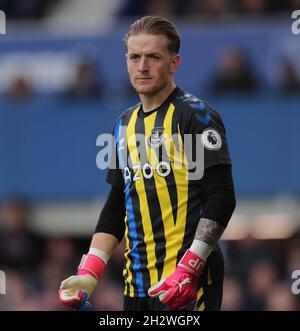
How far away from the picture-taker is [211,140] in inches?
255

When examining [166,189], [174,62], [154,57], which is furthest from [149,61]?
[166,189]

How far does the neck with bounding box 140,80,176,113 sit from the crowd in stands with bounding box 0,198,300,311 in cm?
522

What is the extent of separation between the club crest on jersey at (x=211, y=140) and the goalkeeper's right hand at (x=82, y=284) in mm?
1028

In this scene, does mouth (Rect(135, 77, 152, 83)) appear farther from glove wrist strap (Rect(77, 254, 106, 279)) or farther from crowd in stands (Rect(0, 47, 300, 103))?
crowd in stands (Rect(0, 47, 300, 103))

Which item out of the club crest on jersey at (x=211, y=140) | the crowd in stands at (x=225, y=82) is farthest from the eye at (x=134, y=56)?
the crowd in stands at (x=225, y=82)

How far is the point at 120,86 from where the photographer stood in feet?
48.1

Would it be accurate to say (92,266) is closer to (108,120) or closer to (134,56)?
(134,56)

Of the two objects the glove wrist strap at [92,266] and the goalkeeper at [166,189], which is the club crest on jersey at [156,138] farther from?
the glove wrist strap at [92,266]

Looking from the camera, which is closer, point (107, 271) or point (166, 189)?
point (166, 189)

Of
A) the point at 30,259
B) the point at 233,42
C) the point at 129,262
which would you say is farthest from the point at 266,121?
the point at 129,262

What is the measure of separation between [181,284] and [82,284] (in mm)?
705

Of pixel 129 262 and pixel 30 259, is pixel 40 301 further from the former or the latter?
pixel 129 262

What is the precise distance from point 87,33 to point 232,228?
10.4ft

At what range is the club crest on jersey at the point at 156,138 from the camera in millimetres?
6613
